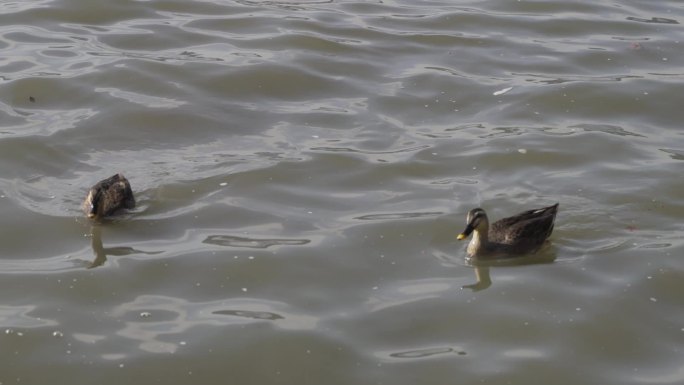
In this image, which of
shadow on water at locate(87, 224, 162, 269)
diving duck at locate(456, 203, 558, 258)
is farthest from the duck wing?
shadow on water at locate(87, 224, 162, 269)

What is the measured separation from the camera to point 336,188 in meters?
11.1

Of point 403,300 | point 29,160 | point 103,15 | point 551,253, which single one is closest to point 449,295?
point 403,300

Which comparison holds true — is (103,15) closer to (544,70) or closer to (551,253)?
(544,70)

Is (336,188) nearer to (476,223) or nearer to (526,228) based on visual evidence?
(476,223)

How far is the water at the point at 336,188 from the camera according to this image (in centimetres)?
855

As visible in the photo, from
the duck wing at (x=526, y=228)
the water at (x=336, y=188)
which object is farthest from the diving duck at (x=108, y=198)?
the duck wing at (x=526, y=228)

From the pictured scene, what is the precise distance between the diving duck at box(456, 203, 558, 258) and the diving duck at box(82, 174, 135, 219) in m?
2.78

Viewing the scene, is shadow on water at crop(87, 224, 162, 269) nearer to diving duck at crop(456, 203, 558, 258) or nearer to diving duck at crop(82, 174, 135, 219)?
diving duck at crop(82, 174, 135, 219)

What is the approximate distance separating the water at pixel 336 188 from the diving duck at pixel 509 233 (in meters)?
0.13

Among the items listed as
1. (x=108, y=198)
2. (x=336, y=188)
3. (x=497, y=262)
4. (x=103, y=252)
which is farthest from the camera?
(x=336, y=188)

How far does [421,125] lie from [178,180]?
9.09ft

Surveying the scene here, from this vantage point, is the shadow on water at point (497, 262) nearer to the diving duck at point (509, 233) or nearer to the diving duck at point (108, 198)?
the diving duck at point (509, 233)

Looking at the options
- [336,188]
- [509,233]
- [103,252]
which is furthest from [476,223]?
[103,252]

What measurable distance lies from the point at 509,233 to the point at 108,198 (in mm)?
3273
